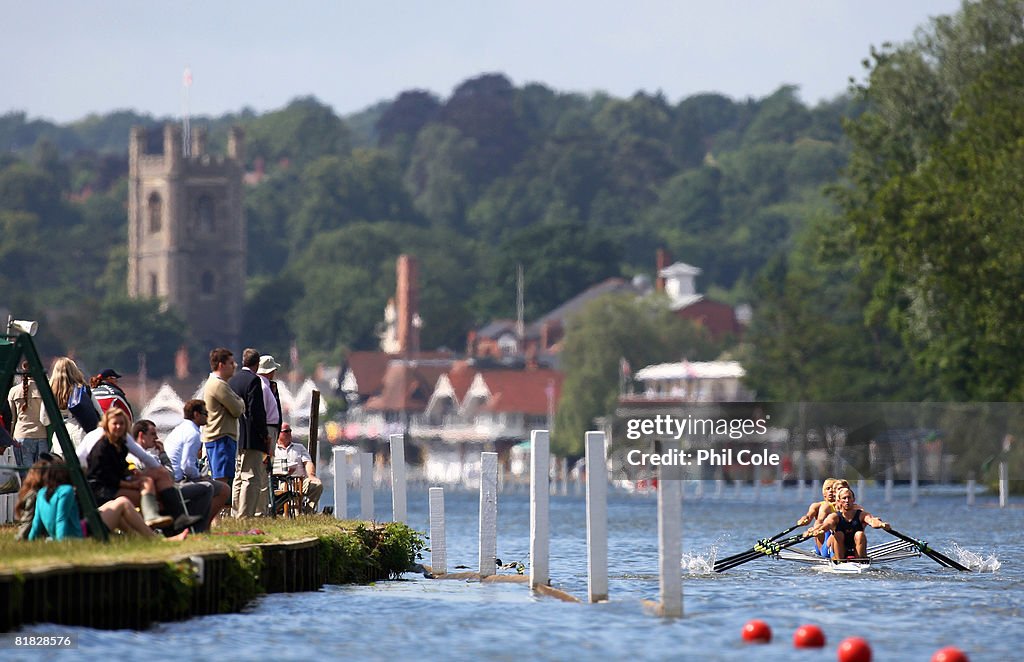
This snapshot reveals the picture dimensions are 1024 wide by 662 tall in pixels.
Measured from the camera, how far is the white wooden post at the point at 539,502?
26.9m

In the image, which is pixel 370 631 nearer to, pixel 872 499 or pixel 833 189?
pixel 833 189

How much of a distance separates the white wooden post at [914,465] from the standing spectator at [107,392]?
175ft

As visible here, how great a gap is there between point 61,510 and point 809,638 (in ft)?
25.1

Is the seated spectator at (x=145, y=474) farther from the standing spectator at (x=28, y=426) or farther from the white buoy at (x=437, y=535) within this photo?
the white buoy at (x=437, y=535)

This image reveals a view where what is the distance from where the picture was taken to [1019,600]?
97.2 ft

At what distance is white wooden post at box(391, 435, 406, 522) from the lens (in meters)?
32.8

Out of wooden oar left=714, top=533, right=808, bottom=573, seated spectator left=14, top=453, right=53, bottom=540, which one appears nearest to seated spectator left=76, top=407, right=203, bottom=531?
seated spectator left=14, top=453, right=53, bottom=540

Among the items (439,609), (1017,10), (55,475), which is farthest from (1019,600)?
(1017,10)

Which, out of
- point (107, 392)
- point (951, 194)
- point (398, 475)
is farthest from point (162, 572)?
point (951, 194)

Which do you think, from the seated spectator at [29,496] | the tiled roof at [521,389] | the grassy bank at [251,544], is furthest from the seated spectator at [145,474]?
the tiled roof at [521,389]

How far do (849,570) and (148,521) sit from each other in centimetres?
1295

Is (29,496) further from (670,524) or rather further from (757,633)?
(757,633)

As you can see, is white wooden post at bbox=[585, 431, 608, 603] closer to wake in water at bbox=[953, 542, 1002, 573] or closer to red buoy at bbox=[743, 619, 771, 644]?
red buoy at bbox=[743, 619, 771, 644]

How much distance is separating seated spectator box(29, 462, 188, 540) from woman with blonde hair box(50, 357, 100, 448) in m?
1.34
